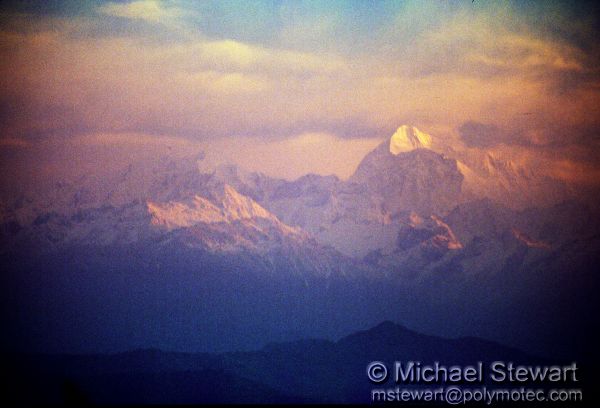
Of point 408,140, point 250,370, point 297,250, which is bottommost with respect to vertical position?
point 250,370

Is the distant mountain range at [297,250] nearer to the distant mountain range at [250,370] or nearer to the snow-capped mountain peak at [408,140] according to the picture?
the snow-capped mountain peak at [408,140]

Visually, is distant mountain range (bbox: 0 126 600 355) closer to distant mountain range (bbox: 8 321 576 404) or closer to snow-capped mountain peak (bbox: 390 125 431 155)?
snow-capped mountain peak (bbox: 390 125 431 155)

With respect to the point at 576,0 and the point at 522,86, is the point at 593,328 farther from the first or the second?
the point at 576,0

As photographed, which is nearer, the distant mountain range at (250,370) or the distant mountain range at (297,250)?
the distant mountain range at (250,370)

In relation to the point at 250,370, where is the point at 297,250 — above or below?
above

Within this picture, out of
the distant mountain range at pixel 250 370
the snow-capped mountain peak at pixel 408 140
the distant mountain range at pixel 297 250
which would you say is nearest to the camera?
the distant mountain range at pixel 250 370

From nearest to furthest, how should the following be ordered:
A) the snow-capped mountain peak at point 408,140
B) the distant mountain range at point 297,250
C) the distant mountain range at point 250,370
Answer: the distant mountain range at point 250,370 → the distant mountain range at point 297,250 → the snow-capped mountain peak at point 408,140

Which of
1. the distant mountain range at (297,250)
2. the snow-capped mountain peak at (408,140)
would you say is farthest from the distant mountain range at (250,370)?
the snow-capped mountain peak at (408,140)

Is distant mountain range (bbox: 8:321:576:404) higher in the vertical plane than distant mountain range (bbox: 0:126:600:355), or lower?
lower

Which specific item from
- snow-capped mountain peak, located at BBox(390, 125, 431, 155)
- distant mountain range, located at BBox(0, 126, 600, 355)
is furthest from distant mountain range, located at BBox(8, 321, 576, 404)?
snow-capped mountain peak, located at BBox(390, 125, 431, 155)

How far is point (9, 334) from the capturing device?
14.6m

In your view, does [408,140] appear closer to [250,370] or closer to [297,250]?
[297,250]

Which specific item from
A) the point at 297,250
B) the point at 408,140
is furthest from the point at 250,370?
the point at 408,140

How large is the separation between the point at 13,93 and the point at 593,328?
9546mm
